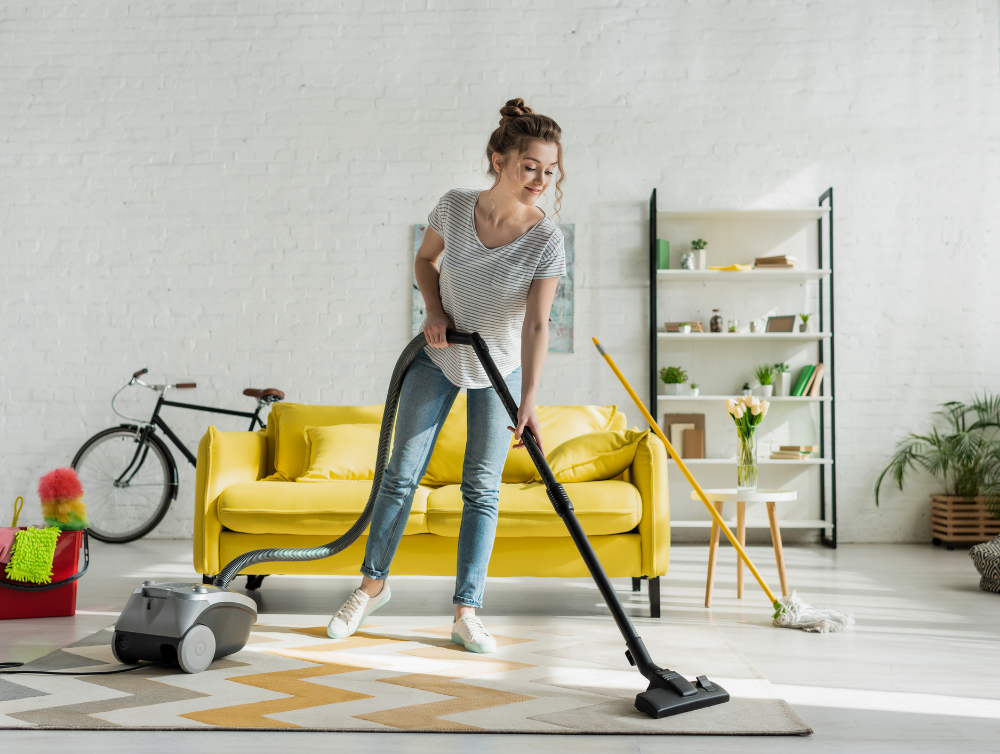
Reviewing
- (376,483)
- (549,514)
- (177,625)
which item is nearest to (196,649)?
(177,625)

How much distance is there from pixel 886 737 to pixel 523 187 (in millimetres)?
1415

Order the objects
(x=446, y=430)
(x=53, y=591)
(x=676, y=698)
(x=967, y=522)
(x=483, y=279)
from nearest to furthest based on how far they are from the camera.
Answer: (x=676, y=698) → (x=483, y=279) → (x=53, y=591) → (x=446, y=430) → (x=967, y=522)

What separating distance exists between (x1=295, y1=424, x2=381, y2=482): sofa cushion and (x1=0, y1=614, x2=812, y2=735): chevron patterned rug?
2.38ft

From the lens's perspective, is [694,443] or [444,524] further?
[694,443]

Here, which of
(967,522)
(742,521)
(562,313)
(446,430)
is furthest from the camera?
(562,313)

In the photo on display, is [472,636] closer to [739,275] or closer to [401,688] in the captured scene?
[401,688]

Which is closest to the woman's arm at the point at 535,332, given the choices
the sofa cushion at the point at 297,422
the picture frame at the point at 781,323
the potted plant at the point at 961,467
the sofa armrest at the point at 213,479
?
the sofa armrest at the point at 213,479

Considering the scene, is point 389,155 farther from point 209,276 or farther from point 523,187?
point 523,187

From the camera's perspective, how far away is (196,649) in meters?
1.94

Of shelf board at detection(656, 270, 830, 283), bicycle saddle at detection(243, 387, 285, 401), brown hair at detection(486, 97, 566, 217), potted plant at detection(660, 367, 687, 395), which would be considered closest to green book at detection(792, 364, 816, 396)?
shelf board at detection(656, 270, 830, 283)

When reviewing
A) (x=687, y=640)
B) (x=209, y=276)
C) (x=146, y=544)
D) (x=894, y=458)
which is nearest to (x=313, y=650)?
(x=687, y=640)

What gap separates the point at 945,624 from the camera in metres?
2.67

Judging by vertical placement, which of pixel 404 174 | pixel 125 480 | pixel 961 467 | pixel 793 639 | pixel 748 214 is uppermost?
pixel 404 174

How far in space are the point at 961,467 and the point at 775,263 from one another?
1.55 meters
